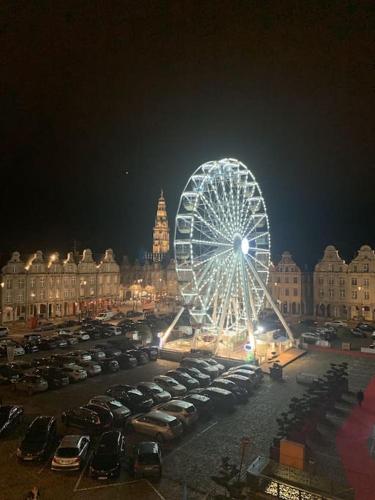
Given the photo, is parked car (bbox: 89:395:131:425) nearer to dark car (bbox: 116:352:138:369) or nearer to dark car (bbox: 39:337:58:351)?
dark car (bbox: 116:352:138:369)

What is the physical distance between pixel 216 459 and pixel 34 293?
159 feet

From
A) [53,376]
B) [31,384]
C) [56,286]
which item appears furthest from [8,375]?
[56,286]

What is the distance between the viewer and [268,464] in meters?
15.1

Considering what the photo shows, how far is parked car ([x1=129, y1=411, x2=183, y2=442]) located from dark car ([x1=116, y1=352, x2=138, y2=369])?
1257 cm

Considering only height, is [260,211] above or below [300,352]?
above

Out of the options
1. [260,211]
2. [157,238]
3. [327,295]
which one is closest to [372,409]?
[260,211]

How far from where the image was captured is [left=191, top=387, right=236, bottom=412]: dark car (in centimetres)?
2364

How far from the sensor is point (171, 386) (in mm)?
26344

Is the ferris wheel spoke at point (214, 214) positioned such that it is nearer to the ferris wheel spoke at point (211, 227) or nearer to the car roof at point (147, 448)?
the ferris wheel spoke at point (211, 227)

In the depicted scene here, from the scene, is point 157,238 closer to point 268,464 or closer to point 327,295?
point 327,295

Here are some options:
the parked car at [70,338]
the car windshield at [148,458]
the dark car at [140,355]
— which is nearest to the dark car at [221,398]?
the car windshield at [148,458]

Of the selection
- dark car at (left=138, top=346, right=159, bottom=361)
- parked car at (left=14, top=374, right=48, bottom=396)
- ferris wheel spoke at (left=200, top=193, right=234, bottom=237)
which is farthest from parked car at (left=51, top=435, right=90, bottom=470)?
ferris wheel spoke at (left=200, top=193, right=234, bottom=237)

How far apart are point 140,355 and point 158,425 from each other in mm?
15711

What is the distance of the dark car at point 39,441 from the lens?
1691cm
